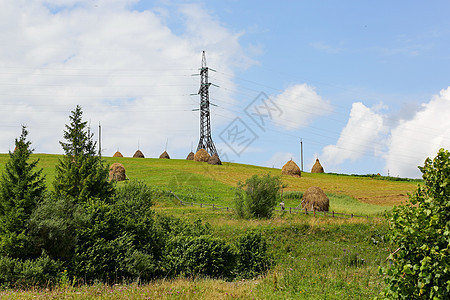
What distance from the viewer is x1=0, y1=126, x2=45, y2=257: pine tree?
1593 centimetres

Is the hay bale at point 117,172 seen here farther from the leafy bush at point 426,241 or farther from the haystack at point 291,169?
the leafy bush at point 426,241

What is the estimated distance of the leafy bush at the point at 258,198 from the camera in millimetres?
30906

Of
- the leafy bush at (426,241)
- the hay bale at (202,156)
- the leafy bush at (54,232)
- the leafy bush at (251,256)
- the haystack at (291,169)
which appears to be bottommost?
the leafy bush at (251,256)

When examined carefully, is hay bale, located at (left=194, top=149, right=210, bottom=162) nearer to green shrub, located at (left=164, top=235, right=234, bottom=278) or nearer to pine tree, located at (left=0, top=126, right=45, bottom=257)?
pine tree, located at (left=0, top=126, right=45, bottom=257)

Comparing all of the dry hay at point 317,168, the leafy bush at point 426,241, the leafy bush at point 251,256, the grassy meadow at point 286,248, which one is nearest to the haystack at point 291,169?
the grassy meadow at point 286,248

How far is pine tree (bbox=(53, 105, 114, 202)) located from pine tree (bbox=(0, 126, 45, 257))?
464cm

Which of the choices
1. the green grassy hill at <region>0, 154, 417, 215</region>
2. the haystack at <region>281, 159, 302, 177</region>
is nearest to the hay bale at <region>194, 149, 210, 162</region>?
the green grassy hill at <region>0, 154, 417, 215</region>

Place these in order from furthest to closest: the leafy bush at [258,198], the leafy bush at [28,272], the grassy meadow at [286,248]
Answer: the leafy bush at [258,198]
the leafy bush at [28,272]
the grassy meadow at [286,248]

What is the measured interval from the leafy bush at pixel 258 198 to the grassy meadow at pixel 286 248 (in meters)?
1.25

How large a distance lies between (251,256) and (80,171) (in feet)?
43.6

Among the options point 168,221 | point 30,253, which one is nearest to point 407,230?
point 30,253

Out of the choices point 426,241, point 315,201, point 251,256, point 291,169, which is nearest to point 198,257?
point 251,256

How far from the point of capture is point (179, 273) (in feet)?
54.5

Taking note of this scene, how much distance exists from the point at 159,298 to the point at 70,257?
7.55 meters
